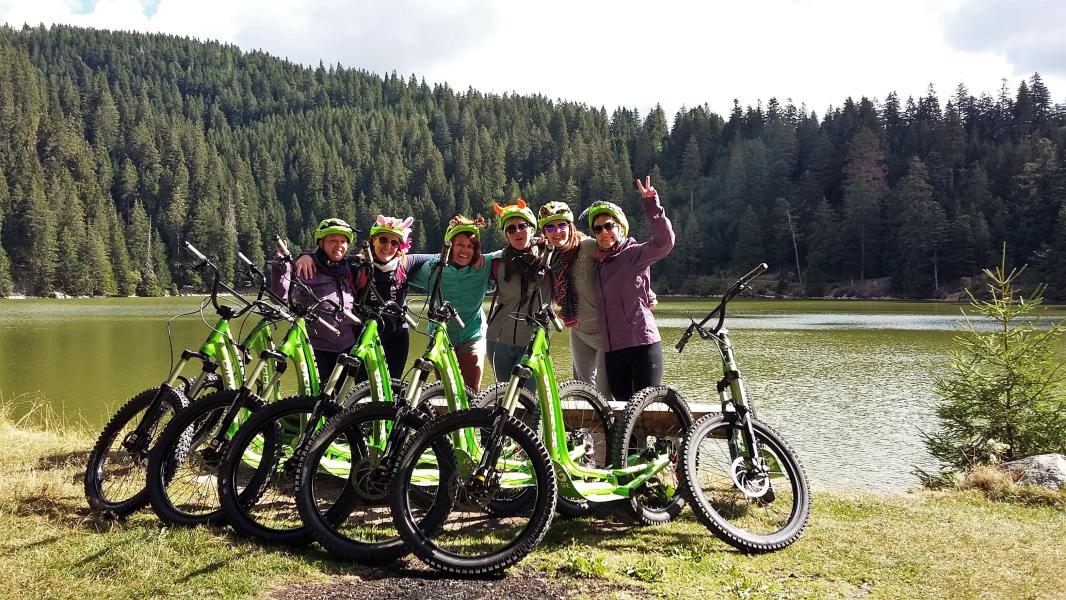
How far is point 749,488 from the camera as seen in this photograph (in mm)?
4695

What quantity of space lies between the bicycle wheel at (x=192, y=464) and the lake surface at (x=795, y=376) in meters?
6.85

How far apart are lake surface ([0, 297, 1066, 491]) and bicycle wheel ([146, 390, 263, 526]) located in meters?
6.85

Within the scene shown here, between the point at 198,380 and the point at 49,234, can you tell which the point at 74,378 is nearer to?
the point at 198,380

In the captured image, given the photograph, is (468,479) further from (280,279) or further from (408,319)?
(280,279)

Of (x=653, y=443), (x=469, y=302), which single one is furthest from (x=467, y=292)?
(x=653, y=443)

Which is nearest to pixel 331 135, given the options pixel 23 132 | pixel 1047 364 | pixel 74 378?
pixel 23 132

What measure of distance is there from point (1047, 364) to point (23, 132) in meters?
161

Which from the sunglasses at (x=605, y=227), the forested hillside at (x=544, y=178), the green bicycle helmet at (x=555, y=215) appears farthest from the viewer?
the forested hillside at (x=544, y=178)

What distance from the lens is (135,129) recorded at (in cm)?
Answer: 14375

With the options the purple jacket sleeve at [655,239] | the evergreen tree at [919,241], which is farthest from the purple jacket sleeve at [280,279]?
the evergreen tree at [919,241]

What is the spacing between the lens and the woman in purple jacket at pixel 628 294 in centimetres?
554

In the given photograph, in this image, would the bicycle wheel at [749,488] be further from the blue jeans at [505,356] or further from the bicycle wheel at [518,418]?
the blue jeans at [505,356]

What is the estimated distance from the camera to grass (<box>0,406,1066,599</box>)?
368 centimetres

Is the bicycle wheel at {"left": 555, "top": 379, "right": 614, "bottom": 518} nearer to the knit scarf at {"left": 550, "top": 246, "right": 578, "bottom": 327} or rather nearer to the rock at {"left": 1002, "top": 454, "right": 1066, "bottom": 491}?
the knit scarf at {"left": 550, "top": 246, "right": 578, "bottom": 327}
